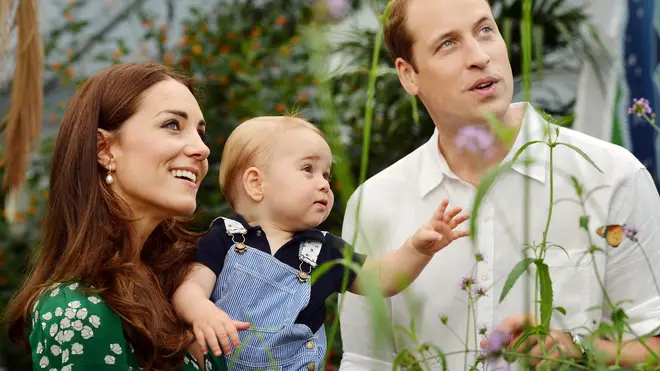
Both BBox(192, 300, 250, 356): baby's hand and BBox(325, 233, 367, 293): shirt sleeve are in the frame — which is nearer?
BBox(192, 300, 250, 356): baby's hand

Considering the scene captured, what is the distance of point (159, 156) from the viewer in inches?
77.0

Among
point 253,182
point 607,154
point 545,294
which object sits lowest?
point 253,182

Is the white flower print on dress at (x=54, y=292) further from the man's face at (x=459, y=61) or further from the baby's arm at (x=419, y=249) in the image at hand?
the man's face at (x=459, y=61)

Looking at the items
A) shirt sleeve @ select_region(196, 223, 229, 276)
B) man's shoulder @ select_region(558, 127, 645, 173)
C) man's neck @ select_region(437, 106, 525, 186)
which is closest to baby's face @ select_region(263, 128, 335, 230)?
shirt sleeve @ select_region(196, 223, 229, 276)

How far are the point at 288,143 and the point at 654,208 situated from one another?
868 mm

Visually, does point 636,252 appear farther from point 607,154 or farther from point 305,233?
point 305,233

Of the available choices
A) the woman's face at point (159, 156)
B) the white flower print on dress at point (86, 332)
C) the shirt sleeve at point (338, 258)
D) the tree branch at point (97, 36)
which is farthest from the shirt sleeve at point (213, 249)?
the tree branch at point (97, 36)

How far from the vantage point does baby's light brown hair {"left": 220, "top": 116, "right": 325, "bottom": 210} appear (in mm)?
2186

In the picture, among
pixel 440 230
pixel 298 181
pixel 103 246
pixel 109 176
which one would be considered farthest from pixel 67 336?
pixel 440 230

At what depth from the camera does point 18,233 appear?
540cm

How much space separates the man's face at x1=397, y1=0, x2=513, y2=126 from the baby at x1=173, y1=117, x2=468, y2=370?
35 centimetres

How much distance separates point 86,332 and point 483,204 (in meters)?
1.02

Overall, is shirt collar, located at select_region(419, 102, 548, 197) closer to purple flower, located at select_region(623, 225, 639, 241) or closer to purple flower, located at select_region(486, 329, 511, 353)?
purple flower, located at select_region(623, 225, 639, 241)

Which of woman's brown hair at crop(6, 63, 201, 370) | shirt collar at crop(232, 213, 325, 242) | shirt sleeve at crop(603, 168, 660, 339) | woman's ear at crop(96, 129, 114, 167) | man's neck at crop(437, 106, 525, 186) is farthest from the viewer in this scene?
man's neck at crop(437, 106, 525, 186)
